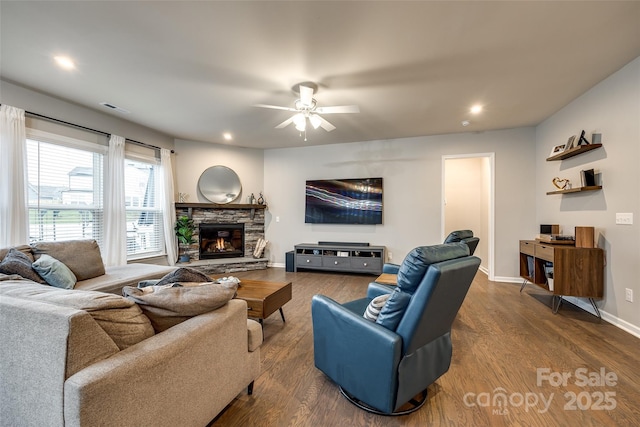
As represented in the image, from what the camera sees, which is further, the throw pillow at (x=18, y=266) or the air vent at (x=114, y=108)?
the air vent at (x=114, y=108)

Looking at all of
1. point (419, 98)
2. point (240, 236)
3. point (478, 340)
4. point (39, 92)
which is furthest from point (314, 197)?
point (39, 92)

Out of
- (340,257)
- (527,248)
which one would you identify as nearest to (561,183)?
(527,248)

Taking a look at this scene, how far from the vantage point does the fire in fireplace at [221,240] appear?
5.42 meters

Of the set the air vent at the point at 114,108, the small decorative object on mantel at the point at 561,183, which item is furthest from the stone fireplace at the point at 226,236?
the small decorative object on mantel at the point at 561,183

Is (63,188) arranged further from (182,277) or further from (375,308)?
(375,308)

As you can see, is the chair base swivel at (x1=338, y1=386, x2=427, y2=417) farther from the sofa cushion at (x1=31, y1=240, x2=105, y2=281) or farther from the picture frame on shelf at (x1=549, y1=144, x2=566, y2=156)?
the picture frame on shelf at (x1=549, y1=144, x2=566, y2=156)

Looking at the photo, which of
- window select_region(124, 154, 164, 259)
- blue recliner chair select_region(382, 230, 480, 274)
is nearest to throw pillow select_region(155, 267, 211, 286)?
blue recliner chair select_region(382, 230, 480, 274)

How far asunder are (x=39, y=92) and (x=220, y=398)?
13.7ft

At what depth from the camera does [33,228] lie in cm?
322

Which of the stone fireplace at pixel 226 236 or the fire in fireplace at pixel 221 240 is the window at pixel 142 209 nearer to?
the stone fireplace at pixel 226 236

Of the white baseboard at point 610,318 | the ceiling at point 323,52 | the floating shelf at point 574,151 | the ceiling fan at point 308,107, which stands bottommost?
the white baseboard at point 610,318

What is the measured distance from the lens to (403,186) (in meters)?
5.14

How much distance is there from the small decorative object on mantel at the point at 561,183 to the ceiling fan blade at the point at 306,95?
3431 mm

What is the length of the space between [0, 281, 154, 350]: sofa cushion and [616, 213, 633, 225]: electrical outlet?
163 inches
